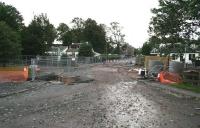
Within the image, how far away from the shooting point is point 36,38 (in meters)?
76.2

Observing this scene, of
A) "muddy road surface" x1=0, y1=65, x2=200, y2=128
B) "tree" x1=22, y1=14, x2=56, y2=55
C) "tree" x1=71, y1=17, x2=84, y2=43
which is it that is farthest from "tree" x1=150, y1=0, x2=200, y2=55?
"tree" x1=71, y1=17, x2=84, y2=43

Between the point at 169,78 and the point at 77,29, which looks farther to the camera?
the point at 77,29

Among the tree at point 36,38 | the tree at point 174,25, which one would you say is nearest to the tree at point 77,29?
the tree at point 36,38

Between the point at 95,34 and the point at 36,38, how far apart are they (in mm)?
64431

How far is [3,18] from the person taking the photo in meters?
79.4

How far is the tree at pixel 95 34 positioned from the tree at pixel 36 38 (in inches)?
2182

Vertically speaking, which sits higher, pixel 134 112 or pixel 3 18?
pixel 3 18

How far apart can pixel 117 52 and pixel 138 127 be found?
145 metres

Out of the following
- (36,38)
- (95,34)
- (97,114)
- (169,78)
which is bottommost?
(97,114)

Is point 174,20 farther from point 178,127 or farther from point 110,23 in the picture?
point 110,23

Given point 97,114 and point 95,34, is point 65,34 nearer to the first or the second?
point 95,34

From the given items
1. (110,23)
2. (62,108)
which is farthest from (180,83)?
(110,23)

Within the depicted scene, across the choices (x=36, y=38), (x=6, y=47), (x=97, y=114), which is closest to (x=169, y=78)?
(x=97, y=114)

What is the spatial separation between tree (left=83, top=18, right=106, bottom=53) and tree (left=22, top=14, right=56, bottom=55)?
55.4 meters
